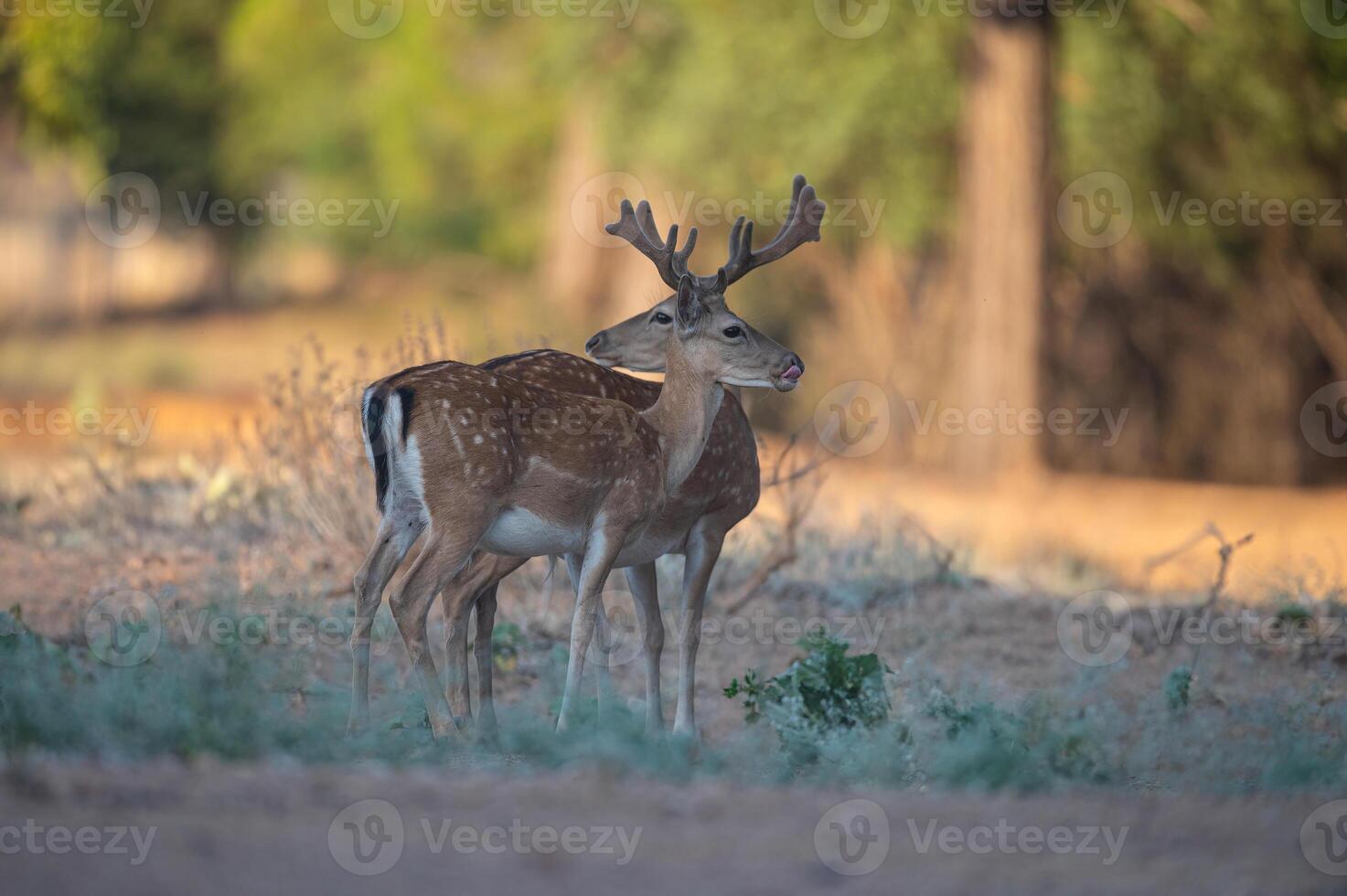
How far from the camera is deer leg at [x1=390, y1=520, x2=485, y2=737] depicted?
6.59 metres

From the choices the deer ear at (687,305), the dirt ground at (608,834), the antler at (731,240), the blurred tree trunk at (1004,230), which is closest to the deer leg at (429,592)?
the dirt ground at (608,834)

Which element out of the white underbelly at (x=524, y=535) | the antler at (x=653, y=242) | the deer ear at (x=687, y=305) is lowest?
the white underbelly at (x=524, y=535)

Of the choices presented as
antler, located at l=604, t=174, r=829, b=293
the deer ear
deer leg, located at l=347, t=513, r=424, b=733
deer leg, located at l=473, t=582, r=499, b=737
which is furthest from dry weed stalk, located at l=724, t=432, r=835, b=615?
deer leg, located at l=347, t=513, r=424, b=733

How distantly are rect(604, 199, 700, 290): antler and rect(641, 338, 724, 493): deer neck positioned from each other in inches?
12.9

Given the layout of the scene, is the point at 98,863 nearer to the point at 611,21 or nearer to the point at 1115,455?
the point at 611,21

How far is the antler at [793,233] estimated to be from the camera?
299 inches

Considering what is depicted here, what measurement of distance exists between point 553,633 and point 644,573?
4.01 ft

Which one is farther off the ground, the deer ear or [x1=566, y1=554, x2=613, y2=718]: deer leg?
the deer ear

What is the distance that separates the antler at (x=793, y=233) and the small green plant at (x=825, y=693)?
1.72 meters

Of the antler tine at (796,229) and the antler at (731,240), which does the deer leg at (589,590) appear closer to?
the antler at (731,240)

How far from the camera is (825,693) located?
708 cm

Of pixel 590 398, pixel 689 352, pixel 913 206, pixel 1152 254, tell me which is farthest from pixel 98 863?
pixel 1152 254

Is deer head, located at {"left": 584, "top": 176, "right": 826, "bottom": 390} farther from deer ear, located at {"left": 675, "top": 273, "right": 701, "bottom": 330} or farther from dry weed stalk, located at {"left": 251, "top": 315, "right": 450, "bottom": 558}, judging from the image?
dry weed stalk, located at {"left": 251, "top": 315, "right": 450, "bottom": 558}

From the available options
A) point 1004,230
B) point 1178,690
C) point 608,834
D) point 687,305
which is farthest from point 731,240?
point 1004,230
